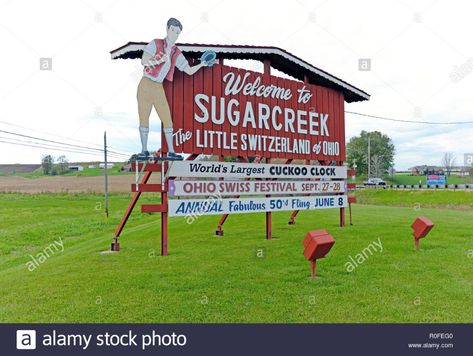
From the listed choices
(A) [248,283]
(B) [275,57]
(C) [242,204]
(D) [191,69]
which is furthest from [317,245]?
(B) [275,57]

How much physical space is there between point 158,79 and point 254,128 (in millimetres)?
3524

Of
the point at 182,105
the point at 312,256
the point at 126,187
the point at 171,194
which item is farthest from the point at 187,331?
the point at 126,187

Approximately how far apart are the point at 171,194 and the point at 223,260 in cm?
220

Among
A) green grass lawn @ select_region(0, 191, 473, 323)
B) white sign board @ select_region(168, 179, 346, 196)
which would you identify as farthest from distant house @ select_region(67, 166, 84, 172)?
white sign board @ select_region(168, 179, 346, 196)

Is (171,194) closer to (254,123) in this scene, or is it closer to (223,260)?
(223,260)

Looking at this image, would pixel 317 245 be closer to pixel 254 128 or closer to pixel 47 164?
pixel 254 128

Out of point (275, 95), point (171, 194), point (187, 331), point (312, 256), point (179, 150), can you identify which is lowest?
point (187, 331)

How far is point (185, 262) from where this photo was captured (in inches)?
331

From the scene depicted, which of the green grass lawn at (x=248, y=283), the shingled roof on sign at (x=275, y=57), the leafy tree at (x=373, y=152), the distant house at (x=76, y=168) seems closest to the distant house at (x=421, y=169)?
the leafy tree at (x=373, y=152)

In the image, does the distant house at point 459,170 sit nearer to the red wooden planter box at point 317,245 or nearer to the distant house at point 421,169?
the distant house at point 421,169

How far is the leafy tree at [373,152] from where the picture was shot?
75.5 m

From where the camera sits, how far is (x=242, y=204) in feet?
35.2

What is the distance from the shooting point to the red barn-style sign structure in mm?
9781

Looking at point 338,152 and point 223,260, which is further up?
point 338,152
